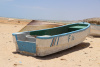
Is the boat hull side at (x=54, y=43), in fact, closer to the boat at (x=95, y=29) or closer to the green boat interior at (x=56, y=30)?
the green boat interior at (x=56, y=30)

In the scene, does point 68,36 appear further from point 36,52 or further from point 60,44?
point 36,52

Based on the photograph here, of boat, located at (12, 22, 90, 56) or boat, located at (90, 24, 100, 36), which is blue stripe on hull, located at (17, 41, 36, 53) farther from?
boat, located at (90, 24, 100, 36)

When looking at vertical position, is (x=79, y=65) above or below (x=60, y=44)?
below

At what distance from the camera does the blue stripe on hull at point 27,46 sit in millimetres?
4565

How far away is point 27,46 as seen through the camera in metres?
4.71

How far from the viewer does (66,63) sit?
407 cm

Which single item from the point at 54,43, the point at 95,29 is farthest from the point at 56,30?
the point at 95,29

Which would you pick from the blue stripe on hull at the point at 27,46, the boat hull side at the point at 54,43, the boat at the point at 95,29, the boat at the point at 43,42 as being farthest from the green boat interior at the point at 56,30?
the boat at the point at 95,29

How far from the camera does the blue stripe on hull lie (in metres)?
4.56

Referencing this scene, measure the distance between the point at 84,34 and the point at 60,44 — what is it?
168cm

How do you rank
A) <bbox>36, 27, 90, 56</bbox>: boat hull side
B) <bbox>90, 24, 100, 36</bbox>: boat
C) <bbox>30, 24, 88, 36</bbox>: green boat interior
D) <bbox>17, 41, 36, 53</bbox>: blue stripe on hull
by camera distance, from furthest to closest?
1. <bbox>90, 24, 100, 36</bbox>: boat
2. <bbox>30, 24, 88, 36</bbox>: green boat interior
3. <bbox>17, 41, 36, 53</bbox>: blue stripe on hull
4. <bbox>36, 27, 90, 56</bbox>: boat hull side

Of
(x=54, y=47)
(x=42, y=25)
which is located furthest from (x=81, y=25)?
(x=54, y=47)

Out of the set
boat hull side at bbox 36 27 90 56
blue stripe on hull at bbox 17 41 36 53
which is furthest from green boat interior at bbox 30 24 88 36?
boat hull side at bbox 36 27 90 56

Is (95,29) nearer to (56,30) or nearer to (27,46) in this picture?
(56,30)
